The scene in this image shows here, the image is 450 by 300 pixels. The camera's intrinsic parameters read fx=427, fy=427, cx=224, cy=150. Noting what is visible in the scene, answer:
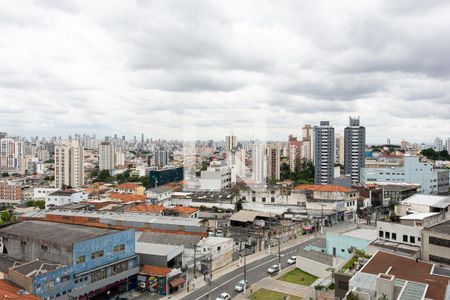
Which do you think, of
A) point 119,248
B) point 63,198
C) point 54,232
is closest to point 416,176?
point 63,198

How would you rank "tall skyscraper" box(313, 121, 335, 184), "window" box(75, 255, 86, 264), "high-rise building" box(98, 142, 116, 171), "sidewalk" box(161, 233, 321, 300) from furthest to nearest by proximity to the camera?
"high-rise building" box(98, 142, 116, 171) < "tall skyscraper" box(313, 121, 335, 184) < "sidewalk" box(161, 233, 321, 300) < "window" box(75, 255, 86, 264)

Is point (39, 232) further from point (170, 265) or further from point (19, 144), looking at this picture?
point (19, 144)

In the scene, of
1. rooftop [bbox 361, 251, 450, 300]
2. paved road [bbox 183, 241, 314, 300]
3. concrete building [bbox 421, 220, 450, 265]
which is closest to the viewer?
rooftop [bbox 361, 251, 450, 300]

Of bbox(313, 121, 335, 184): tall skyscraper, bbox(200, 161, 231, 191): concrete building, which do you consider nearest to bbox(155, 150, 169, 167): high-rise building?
bbox(313, 121, 335, 184): tall skyscraper

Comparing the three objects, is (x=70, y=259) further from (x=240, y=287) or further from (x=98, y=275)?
(x=240, y=287)

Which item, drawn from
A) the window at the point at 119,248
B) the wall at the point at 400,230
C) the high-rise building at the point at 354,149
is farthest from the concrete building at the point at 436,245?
the high-rise building at the point at 354,149

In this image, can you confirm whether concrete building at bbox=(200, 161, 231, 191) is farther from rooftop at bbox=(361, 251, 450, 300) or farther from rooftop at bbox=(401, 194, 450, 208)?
rooftop at bbox=(361, 251, 450, 300)
